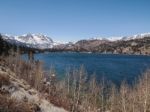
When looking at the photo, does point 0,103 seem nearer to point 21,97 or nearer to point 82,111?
point 21,97

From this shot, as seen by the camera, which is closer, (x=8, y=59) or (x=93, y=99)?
(x=93, y=99)

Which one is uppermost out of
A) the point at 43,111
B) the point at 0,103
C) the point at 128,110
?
the point at 0,103

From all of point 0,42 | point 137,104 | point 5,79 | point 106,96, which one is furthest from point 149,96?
point 0,42

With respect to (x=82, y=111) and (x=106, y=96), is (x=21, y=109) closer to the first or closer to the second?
(x=82, y=111)

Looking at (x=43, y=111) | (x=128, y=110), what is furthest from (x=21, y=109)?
(x=128, y=110)

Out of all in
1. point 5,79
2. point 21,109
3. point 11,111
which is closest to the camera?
point 11,111

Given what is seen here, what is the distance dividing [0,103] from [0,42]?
93006mm

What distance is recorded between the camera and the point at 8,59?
400ft

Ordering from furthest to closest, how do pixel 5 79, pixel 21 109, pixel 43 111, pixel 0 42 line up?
pixel 0 42 < pixel 5 79 < pixel 43 111 < pixel 21 109

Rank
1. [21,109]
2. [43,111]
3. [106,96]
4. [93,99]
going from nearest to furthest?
1. [21,109]
2. [43,111]
3. [93,99]
4. [106,96]

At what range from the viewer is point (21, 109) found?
2702 cm

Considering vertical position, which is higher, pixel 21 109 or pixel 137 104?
pixel 21 109

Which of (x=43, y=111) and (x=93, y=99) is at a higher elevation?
(x=43, y=111)

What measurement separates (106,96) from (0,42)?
185 feet
